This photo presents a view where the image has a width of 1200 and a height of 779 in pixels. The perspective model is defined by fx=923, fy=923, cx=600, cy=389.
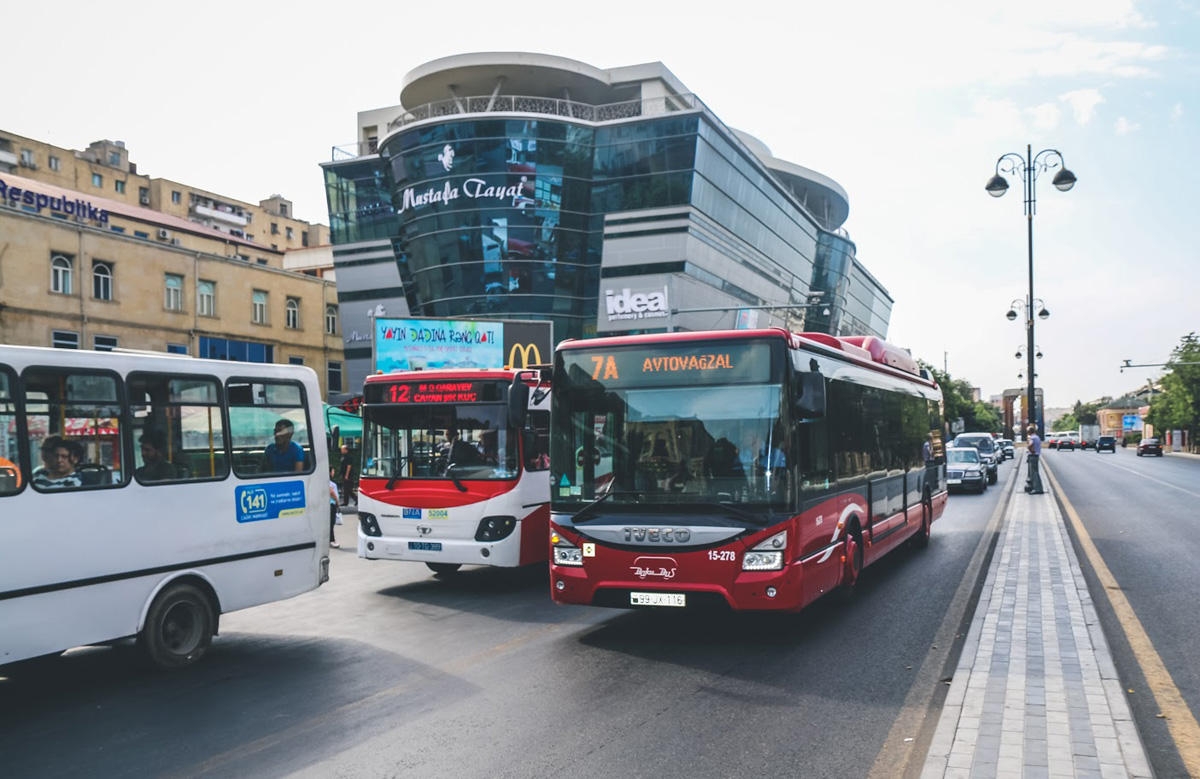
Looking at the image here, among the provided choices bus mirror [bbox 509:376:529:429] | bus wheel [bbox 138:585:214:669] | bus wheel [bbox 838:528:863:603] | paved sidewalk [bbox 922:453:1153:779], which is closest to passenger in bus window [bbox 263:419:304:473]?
bus wheel [bbox 138:585:214:669]

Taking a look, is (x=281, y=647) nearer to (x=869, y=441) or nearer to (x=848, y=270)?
(x=869, y=441)

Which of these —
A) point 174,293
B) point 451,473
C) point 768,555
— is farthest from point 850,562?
point 174,293

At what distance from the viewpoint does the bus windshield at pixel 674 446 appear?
26.0 feet

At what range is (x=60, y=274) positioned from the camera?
37188 millimetres

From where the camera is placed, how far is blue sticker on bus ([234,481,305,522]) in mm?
8398

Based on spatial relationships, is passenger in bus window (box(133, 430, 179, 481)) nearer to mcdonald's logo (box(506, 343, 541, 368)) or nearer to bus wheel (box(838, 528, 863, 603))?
bus wheel (box(838, 528, 863, 603))

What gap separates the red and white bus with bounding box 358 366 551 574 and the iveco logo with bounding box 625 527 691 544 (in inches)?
128

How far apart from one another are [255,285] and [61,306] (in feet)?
32.9

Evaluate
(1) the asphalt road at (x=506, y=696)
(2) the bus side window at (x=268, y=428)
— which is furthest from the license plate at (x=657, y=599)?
(2) the bus side window at (x=268, y=428)

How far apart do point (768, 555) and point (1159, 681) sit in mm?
2975

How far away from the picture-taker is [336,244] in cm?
5925

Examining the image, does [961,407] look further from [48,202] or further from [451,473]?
[451,473]

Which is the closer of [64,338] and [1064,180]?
[1064,180]

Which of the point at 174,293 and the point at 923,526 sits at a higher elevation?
the point at 174,293
